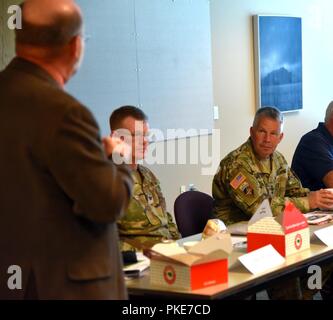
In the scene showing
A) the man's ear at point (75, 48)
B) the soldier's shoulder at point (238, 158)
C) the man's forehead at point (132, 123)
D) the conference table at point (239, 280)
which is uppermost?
the man's ear at point (75, 48)

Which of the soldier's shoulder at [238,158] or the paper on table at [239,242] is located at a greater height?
the soldier's shoulder at [238,158]

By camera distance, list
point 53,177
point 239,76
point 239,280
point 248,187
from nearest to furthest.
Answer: point 53,177 → point 239,280 → point 248,187 → point 239,76

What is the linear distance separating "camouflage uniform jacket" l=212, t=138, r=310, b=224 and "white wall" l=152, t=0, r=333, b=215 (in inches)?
55.8

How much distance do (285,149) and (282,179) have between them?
2.76m

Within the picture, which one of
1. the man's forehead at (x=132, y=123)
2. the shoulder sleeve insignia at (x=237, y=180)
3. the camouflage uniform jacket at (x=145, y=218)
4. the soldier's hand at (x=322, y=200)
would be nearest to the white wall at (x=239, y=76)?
the shoulder sleeve insignia at (x=237, y=180)

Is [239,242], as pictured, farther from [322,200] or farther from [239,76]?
[239,76]

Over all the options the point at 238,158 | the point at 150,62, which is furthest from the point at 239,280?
the point at 150,62

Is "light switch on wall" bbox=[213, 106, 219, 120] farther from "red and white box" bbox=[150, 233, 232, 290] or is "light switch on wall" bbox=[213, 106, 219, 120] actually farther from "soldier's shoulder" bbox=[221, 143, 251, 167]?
"red and white box" bbox=[150, 233, 232, 290]

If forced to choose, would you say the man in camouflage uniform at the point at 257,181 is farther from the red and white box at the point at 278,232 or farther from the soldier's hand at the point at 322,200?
the red and white box at the point at 278,232

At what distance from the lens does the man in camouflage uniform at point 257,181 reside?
374 cm

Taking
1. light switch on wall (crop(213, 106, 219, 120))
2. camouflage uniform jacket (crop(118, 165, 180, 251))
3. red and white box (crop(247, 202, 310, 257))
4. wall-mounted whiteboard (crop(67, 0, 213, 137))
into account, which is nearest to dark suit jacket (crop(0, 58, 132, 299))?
red and white box (crop(247, 202, 310, 257))

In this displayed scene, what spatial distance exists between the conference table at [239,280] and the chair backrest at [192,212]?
859mm

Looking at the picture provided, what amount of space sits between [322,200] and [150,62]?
73.1 inches

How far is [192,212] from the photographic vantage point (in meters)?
3.86
